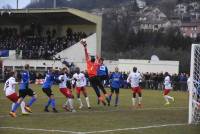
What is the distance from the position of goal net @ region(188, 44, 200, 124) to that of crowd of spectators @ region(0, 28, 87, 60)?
45020 millimetres

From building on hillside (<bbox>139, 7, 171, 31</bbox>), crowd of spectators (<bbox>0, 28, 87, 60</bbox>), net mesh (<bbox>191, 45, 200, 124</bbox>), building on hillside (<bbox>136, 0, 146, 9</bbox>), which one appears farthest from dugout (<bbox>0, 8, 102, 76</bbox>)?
building on hillside (<bbox>136, 0, 146, 9</bbox>)

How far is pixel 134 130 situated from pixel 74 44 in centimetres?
4854

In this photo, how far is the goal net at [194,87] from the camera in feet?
63.8

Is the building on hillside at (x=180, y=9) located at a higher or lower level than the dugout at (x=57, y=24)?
higher

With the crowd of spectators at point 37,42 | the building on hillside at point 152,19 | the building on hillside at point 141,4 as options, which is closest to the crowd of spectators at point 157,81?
the crowd of spectators at point 37,42

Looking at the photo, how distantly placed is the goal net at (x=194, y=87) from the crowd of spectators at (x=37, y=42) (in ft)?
148

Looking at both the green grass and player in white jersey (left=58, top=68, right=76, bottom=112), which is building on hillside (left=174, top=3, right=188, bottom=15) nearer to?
player in white jersey (left=58, top=68, right=76, bottom=112)

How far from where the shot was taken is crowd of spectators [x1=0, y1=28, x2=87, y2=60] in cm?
6606

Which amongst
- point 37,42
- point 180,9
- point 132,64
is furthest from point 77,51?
point 180,9

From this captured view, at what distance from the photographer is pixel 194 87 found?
19.6 meters

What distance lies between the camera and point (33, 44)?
68.9m

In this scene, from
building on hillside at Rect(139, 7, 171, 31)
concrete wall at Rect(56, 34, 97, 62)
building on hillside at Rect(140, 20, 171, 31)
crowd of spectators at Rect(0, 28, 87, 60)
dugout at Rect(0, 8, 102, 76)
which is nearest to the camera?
dugout at Rect(0, 8, 102, 76)

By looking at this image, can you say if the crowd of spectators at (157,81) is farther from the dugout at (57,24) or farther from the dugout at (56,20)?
the dugout at (56,20)

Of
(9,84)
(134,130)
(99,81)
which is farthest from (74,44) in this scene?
(134,130)
